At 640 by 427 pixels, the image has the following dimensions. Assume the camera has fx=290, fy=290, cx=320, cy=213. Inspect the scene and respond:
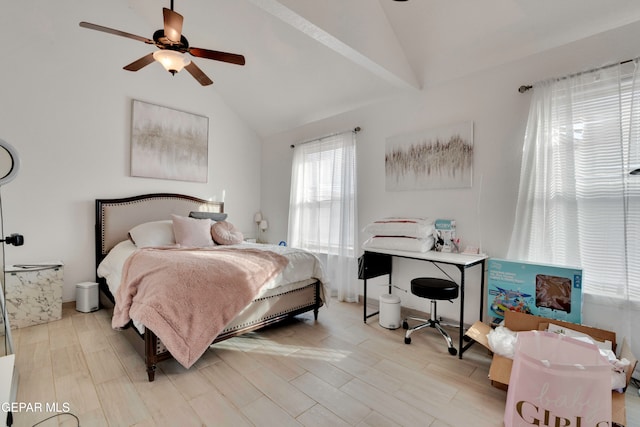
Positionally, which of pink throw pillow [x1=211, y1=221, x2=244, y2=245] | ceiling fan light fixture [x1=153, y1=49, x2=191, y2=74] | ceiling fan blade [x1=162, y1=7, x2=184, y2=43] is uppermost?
ceiling fan blade [x1=162, y1=7, x2=184, y2=43]

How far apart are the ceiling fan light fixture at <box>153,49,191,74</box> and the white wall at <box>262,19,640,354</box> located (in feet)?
6.89

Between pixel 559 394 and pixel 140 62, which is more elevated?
pixel 140 62

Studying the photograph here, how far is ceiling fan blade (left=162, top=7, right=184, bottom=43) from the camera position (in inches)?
75.0

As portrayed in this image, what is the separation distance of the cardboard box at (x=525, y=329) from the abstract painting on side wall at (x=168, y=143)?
4031mm

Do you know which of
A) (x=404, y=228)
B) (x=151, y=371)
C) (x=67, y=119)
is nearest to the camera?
(x=151, y=371)

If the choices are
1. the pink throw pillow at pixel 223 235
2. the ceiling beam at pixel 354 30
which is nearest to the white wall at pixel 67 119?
the pink throw pillow at pixel 223 235

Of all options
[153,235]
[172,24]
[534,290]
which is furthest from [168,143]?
[534,290]

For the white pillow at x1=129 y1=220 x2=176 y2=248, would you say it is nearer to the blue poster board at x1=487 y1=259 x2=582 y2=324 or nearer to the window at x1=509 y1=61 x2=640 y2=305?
the blue poster board at x1=487 y1=259 x2=582 y2=324

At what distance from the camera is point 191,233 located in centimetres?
343

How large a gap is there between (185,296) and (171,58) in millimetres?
1754

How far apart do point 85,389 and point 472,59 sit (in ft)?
12.8

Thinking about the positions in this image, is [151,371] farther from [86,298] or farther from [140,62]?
[140,62]

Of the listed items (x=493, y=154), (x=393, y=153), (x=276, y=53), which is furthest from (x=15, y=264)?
(x=493, y=154)

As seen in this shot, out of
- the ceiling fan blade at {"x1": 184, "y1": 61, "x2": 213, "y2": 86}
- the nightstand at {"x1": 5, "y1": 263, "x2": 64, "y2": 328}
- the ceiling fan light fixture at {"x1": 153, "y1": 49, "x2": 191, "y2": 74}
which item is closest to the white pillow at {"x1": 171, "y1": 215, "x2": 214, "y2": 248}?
the nightstand at {"x1": 5, "y1": 263, "x2": 64, "y2": 328}
